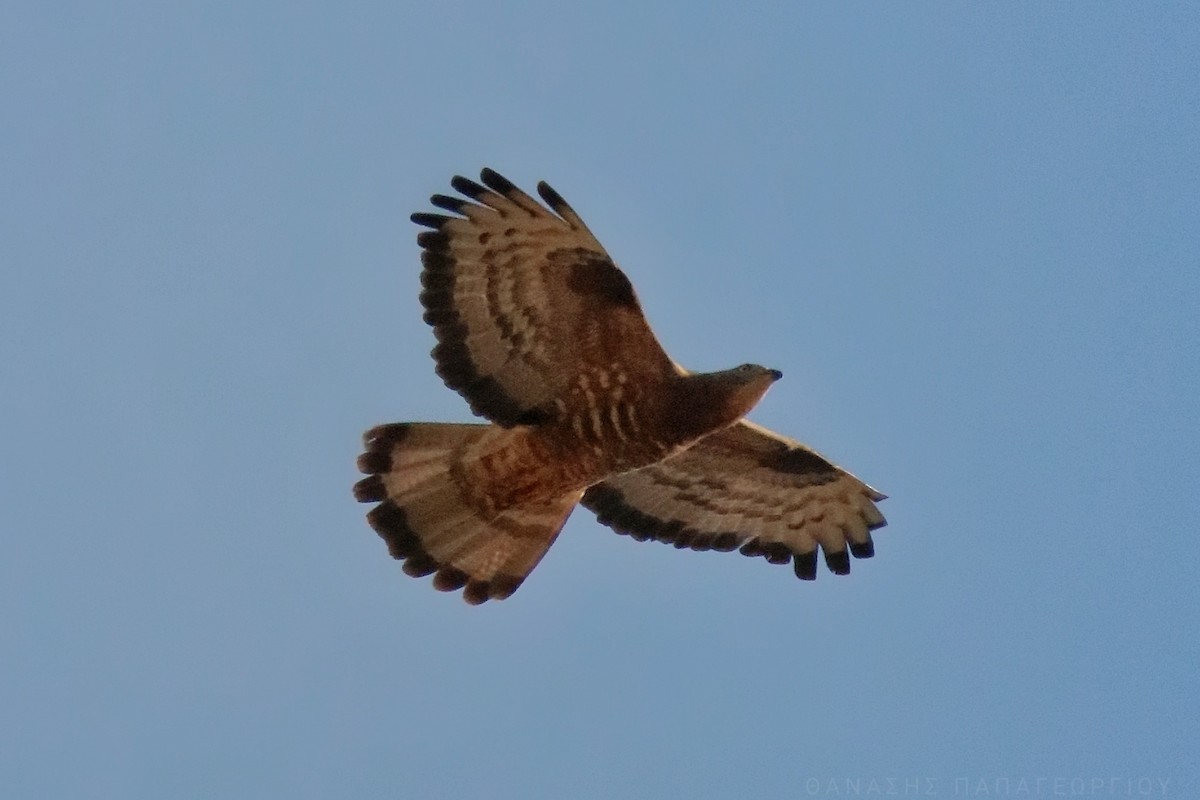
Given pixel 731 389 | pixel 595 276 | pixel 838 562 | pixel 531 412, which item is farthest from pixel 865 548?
pixel 595 276

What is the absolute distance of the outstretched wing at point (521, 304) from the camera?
9.85m

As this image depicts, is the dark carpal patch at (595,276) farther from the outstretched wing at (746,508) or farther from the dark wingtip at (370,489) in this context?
the dark wingtip at (370,489)

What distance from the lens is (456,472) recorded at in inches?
413

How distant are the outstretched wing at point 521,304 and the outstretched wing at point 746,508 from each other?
3.89 ft

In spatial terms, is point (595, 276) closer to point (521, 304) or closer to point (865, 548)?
point (521, 304)

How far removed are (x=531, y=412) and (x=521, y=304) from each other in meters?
0.66

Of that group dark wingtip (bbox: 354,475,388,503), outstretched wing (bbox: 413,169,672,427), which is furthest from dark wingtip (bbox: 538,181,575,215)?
dark wingtip (bbox: 354,475,388,503)

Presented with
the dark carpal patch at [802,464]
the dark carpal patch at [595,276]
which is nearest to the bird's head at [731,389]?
the dark carpal patch at [595,276]

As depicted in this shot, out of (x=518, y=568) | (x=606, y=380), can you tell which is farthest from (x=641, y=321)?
(x=518, y=568)

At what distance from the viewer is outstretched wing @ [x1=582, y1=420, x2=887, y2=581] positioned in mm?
11141

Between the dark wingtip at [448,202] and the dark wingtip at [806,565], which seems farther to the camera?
the dark wingtip at [806,565]

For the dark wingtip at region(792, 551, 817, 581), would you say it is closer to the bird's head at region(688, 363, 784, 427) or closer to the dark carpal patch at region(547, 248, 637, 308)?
the bird's head at region(688, 363, 784, 427)

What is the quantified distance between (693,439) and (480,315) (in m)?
1.42

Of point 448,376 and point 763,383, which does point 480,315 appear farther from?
point 763,383
